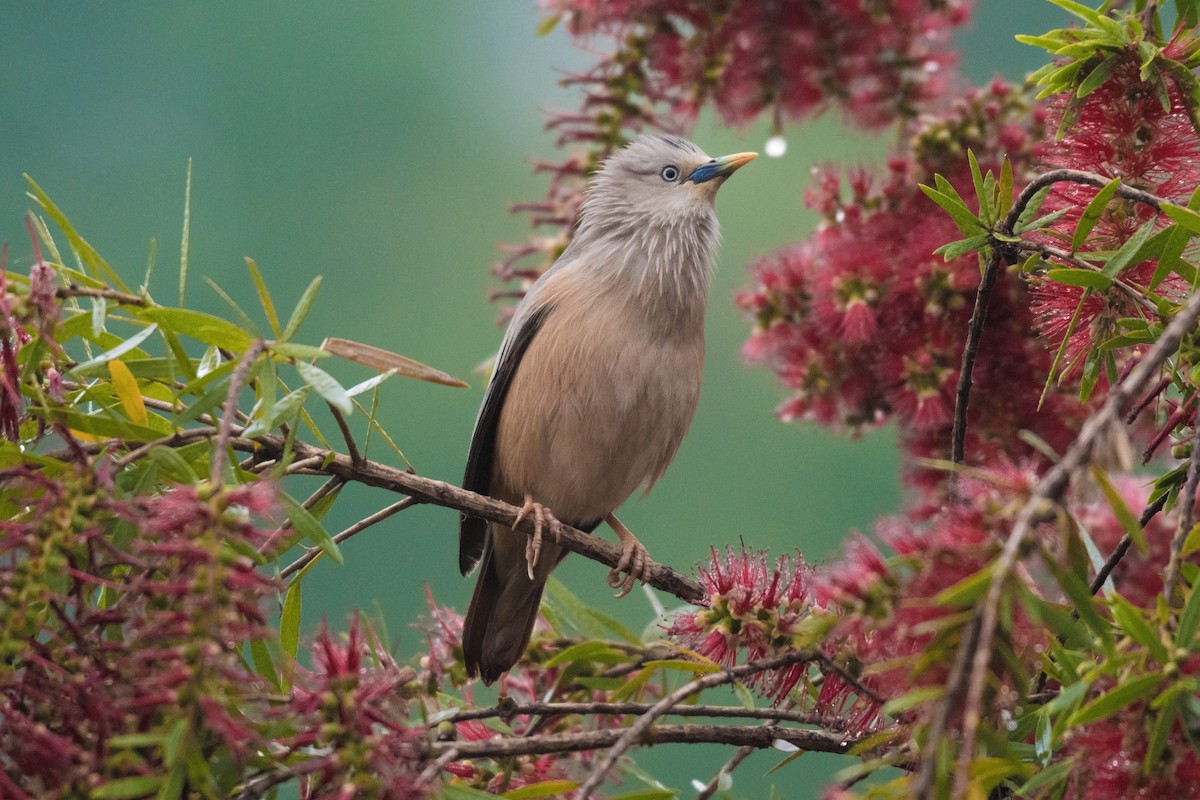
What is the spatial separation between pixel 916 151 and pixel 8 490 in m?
1.58

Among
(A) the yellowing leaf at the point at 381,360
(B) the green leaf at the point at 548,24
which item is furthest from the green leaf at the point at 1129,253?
(B) the green leaf at the point at 548,24

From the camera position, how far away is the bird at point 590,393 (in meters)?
2.04

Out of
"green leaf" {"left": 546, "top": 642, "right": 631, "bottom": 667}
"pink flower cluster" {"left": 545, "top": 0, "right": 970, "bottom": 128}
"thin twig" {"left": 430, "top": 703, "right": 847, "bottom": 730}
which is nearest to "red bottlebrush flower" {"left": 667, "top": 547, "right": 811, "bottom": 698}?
"thin twig" {"left": 430, "top": 703, "right": 847, "bottom": 730}

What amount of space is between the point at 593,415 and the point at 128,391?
105 cm

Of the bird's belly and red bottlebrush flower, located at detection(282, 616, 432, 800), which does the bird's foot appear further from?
red bottlebrush flower, located at detection(282, 616, 432, 800)

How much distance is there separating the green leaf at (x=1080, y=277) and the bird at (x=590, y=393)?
999mm

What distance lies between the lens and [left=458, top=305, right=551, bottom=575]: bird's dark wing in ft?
7.02

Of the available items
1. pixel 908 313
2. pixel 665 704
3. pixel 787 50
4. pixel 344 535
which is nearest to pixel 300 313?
pixel 344 535

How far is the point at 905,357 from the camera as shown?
1892 mm

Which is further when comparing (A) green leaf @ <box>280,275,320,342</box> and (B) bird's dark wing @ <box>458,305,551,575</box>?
(B) bird's dark wing @ <box>458,305,551,575</box>

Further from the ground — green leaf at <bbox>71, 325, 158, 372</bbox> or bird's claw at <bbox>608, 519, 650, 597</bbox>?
green leaf at <bbox>71, 325, 158, 372</bbox>

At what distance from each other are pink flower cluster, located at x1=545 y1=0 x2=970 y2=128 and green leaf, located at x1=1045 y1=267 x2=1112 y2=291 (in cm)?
131

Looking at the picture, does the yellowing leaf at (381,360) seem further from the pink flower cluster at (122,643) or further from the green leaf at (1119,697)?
the green leaf at (1119,697)

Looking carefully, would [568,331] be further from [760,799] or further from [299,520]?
[760,799]
